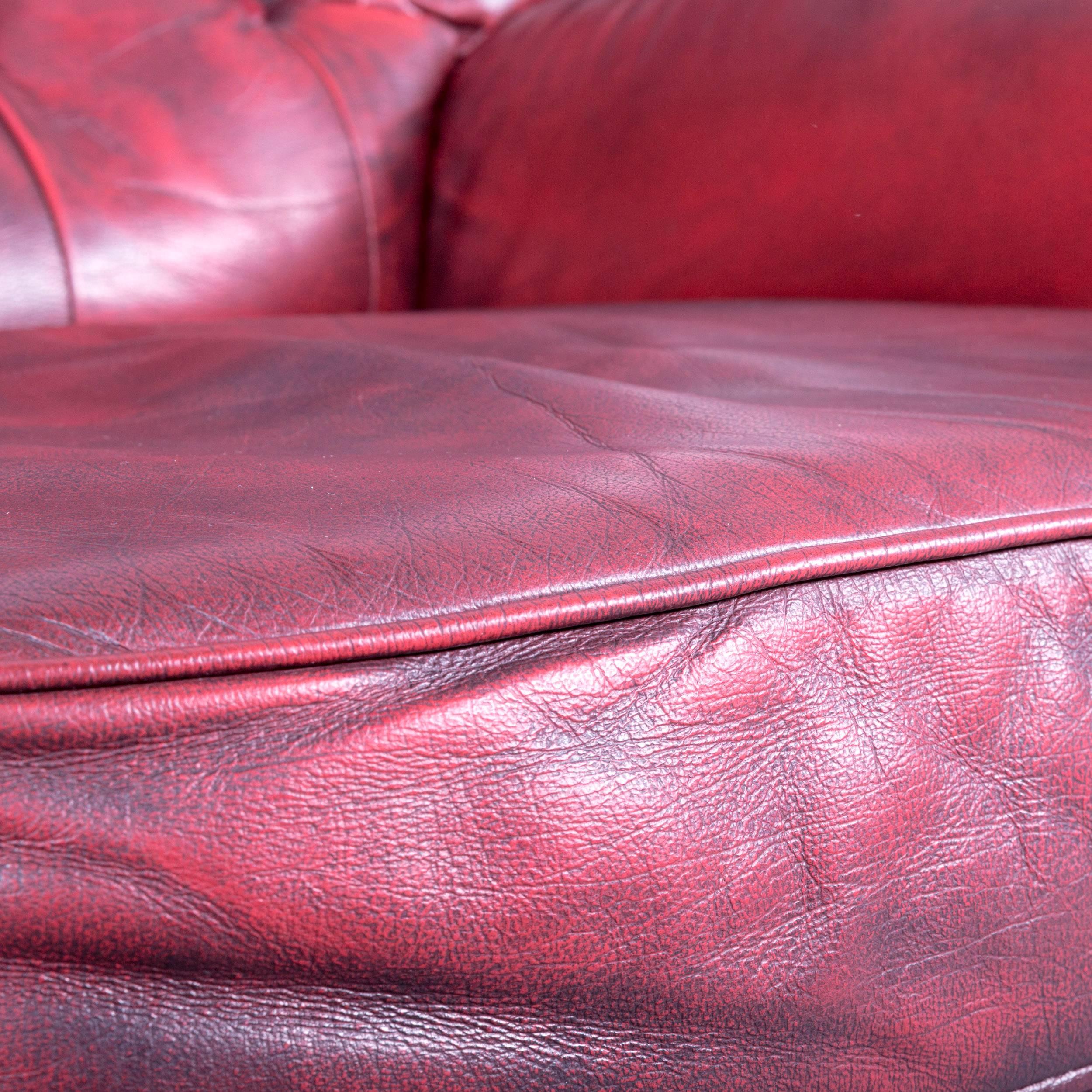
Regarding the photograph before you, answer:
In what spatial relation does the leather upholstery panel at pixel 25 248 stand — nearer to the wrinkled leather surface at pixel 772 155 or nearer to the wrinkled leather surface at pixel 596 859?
the wrinkled leather surface at pixel 772 155

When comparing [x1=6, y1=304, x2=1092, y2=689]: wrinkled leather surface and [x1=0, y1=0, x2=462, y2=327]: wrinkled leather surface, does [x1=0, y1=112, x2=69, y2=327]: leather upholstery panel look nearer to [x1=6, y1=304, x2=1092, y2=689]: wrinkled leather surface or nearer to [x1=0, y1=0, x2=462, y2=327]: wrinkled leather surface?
[x1=0, y1=0, x2=462, y2=327]: wrinkled leather surface

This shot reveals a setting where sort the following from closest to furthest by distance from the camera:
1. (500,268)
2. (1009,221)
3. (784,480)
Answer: (784,480)
(1009,221)
(500,268)

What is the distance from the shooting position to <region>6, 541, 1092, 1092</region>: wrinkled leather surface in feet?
1.00

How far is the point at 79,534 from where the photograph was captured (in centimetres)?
35

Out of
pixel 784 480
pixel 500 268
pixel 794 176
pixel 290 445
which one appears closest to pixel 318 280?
pixel 500 268

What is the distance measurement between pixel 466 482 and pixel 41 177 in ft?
2.62

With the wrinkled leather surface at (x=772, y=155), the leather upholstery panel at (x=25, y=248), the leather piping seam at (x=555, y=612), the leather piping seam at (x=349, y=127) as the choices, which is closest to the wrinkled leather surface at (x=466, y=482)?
the leather piping seam at (x=555, y=612)

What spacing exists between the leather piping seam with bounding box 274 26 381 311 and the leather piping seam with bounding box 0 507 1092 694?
0.89 meters

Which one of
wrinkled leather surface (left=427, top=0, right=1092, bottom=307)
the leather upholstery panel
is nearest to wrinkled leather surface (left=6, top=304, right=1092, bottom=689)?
wrinkled leather surface (left=427, top=0, right=1092, bottom=307)

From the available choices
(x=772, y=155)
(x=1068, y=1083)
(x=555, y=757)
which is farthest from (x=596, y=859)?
(x=772, y=155)

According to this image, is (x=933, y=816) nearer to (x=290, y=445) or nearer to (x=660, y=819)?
(x=660, y=819)

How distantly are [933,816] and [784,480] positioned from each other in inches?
5.2

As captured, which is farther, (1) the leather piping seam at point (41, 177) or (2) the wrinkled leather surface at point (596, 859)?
(1) the leather piping seam at point (41, 177)

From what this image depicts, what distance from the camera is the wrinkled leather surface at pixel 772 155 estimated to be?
0.84 metres
